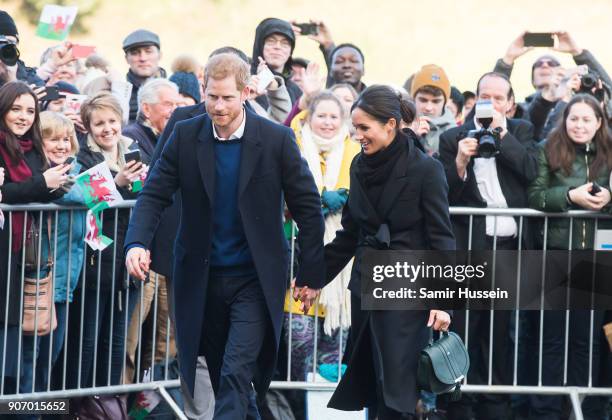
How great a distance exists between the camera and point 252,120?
23.1ft

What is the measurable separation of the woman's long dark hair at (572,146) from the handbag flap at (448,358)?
2.43 m

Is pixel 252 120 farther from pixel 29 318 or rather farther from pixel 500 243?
pixel 500 243

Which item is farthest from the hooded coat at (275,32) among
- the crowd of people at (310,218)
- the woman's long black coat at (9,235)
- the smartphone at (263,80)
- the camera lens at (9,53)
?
the woman's long black coat at (9,235)

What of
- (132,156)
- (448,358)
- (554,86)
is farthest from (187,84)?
Result: (448,358)

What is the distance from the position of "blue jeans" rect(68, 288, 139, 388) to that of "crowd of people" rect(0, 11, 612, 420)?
1 centimetres

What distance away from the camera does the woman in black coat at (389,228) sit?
23.0 ft

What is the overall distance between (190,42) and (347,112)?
1136cm

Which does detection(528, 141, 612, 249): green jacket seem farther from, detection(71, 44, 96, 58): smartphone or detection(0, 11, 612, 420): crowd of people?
detection(71, 44, 96, 58): smartphone

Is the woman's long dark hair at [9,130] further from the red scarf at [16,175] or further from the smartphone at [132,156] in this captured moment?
the smartphone at [132,156]

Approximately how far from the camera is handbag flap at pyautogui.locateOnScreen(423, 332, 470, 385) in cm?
690

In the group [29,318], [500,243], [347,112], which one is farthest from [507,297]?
[29,318]

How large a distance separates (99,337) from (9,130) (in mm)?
1397

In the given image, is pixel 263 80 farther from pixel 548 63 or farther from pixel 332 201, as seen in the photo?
pixel 548 63

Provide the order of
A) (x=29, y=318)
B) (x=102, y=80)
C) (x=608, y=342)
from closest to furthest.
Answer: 1. (x=29, y=318)
2. (x=608, y=342)
3. (x=102, y=80)
